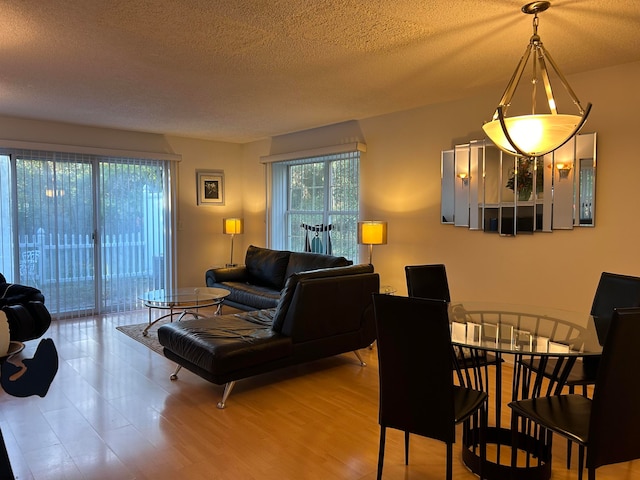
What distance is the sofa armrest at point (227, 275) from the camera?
5965 millimetres

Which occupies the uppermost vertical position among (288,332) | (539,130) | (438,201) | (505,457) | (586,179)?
(539,130)

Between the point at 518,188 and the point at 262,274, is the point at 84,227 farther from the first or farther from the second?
the point at 518,188

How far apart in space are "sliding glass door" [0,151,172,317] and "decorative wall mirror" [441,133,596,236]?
12.9 ft

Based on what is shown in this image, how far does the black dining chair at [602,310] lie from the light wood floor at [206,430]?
0.45 m

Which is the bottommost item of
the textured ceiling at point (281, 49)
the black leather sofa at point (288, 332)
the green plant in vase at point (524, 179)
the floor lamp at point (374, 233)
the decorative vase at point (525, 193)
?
the black leather sofa at point (288, 332)

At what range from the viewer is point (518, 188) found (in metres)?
3.86

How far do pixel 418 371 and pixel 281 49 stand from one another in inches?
83.4

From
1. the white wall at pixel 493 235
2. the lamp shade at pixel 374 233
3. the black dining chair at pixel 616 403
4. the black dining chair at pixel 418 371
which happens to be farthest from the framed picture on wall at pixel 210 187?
the black dining chair at pixel 616 403

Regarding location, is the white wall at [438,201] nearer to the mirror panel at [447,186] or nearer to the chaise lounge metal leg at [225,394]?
the mirror panel at [447,186]

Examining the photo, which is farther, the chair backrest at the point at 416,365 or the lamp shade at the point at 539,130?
the lamp shade at the point at 539,130

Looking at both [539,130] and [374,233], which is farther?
[374,233]

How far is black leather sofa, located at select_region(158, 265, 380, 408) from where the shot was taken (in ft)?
10.6

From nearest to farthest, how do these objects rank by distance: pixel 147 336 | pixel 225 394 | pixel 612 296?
pixel 612 296 < pixel 225 394 < pixel 147 336

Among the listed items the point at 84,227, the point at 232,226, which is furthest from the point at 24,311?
the point at 232,226
